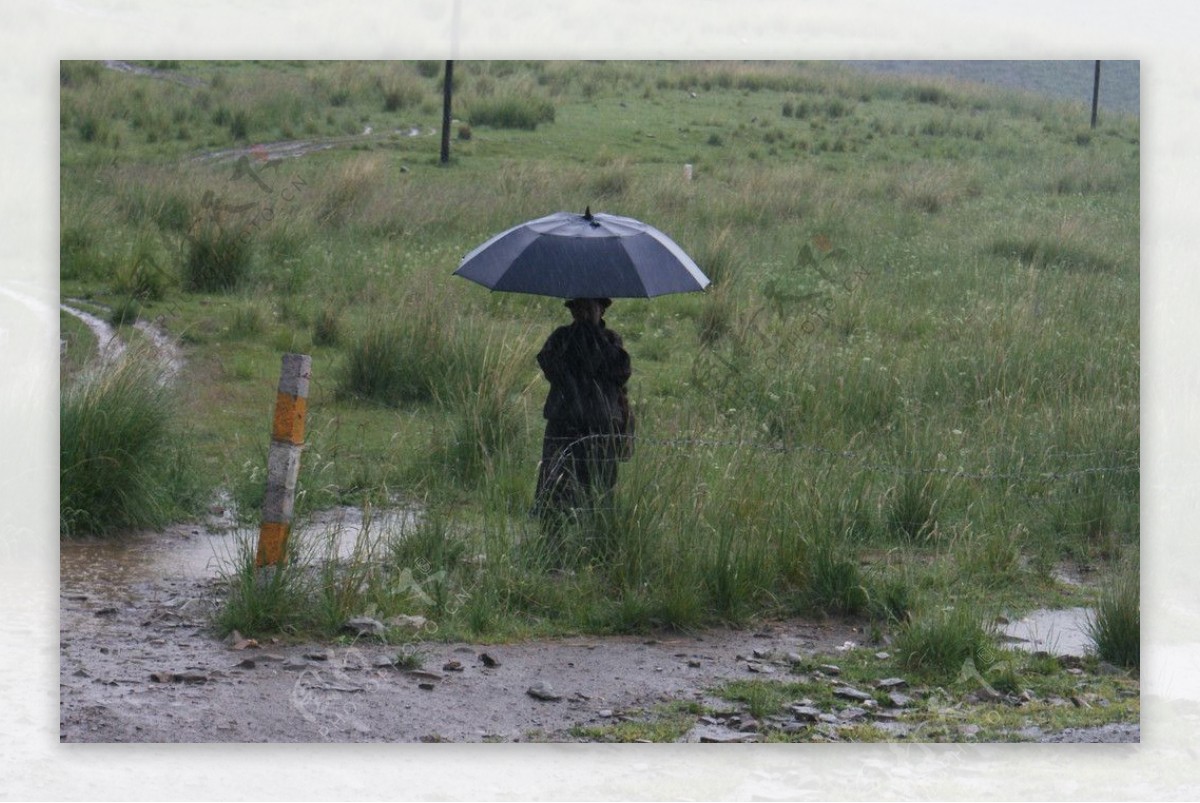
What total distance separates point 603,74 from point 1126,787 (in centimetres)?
1815

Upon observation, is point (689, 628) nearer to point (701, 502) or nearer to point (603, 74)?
point (701, 502)

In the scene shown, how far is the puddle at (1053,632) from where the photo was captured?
704 cm

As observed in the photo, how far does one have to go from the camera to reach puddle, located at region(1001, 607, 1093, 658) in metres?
7.04

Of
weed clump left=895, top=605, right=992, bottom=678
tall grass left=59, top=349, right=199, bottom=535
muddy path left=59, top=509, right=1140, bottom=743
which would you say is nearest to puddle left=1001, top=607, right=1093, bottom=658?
weed clump left=895, top=605, right=992, bottom=678

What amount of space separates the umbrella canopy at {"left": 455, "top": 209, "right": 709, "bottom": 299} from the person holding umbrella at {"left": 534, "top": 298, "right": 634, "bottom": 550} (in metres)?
0.25

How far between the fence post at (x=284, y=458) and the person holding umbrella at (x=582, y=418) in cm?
118

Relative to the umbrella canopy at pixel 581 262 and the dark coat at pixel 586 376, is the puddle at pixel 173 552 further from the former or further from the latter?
the umbrella canopy at pixel 581 262

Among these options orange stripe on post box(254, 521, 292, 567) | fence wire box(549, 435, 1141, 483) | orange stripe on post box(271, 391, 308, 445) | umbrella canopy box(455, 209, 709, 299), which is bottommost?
orange stripe on post box(254, 521, 292, 567)

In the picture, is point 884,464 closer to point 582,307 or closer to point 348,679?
point 582,307

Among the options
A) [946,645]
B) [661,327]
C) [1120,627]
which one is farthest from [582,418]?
[661,327]

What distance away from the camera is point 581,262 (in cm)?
703

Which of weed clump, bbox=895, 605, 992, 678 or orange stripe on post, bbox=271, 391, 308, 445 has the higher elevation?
orange stripe on post, bbox=271, 391, 308, 445

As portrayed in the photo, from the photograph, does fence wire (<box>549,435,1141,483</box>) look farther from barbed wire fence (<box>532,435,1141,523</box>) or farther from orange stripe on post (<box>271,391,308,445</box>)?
orange stripe on post (<box>271,391,308,445</box>)

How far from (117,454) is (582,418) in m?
2.45
